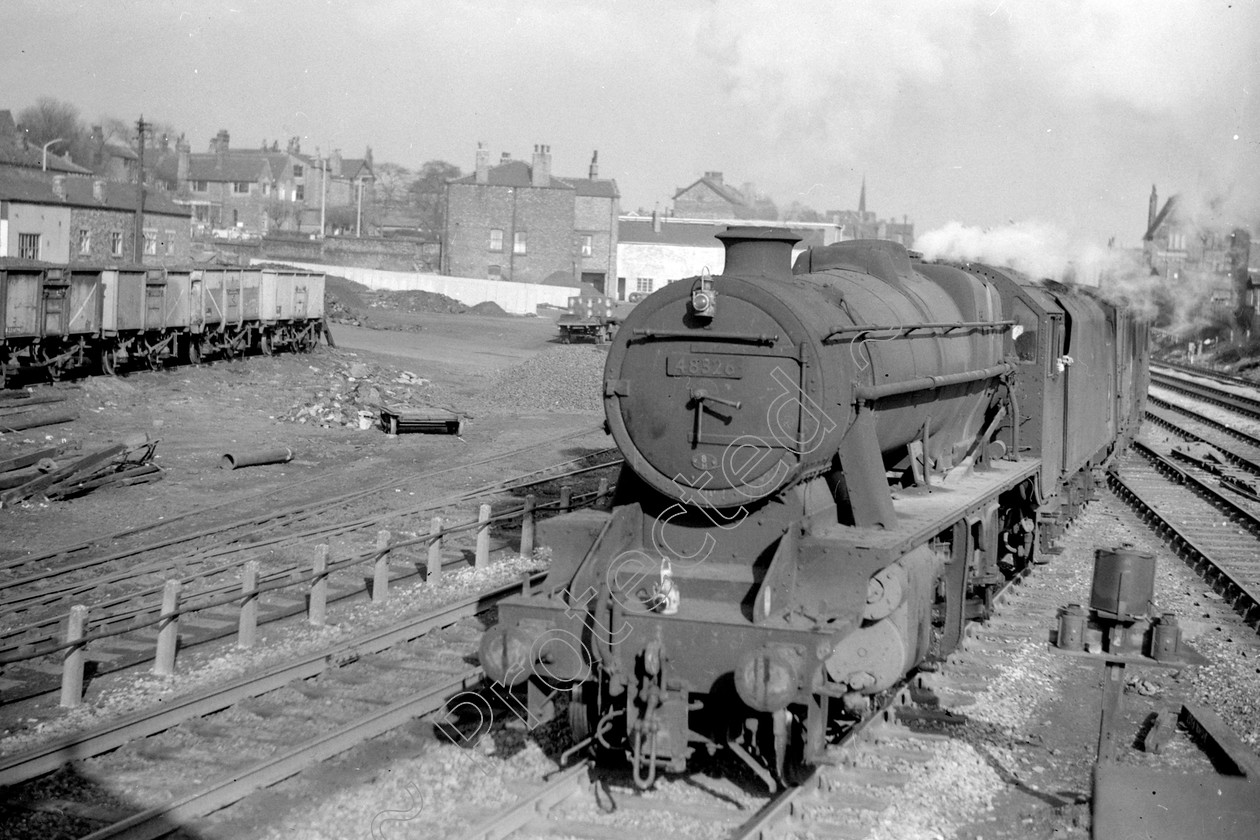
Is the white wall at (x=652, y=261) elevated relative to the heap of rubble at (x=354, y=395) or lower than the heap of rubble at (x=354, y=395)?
elevated

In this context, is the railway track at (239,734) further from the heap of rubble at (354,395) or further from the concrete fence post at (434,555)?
the heap of rubble at (354,395)

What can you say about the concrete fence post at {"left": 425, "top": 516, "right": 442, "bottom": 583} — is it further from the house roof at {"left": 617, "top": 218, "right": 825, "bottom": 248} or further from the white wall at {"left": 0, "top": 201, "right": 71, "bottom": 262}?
the house roof at {"left": 617, "top": 218, "right": 825, "bottom": 248}

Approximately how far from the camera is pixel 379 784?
25.4 ft

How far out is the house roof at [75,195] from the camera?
1809 inches

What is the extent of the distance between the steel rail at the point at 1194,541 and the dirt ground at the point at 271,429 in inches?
396

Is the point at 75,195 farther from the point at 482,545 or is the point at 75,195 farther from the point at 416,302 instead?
the point at 482,545

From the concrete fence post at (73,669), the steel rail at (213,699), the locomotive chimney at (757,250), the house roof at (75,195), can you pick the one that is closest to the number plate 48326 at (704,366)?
the locomotive chimney at (757,250)

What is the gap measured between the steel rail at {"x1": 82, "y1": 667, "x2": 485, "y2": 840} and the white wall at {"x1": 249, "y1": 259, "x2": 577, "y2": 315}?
58660 millimetres

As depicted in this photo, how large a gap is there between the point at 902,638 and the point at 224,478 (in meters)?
14.5

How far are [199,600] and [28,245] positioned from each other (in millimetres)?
39955

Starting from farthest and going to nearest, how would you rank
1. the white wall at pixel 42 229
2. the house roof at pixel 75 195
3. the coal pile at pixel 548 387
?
the house roof at pixel 75 195 < the white wall at pixel 42 229 < the coal pile at pixel 548 387

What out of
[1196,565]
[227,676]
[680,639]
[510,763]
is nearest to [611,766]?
[510,763]

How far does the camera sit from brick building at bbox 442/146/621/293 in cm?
7319

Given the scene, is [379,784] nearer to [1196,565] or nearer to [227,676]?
[227,676]
